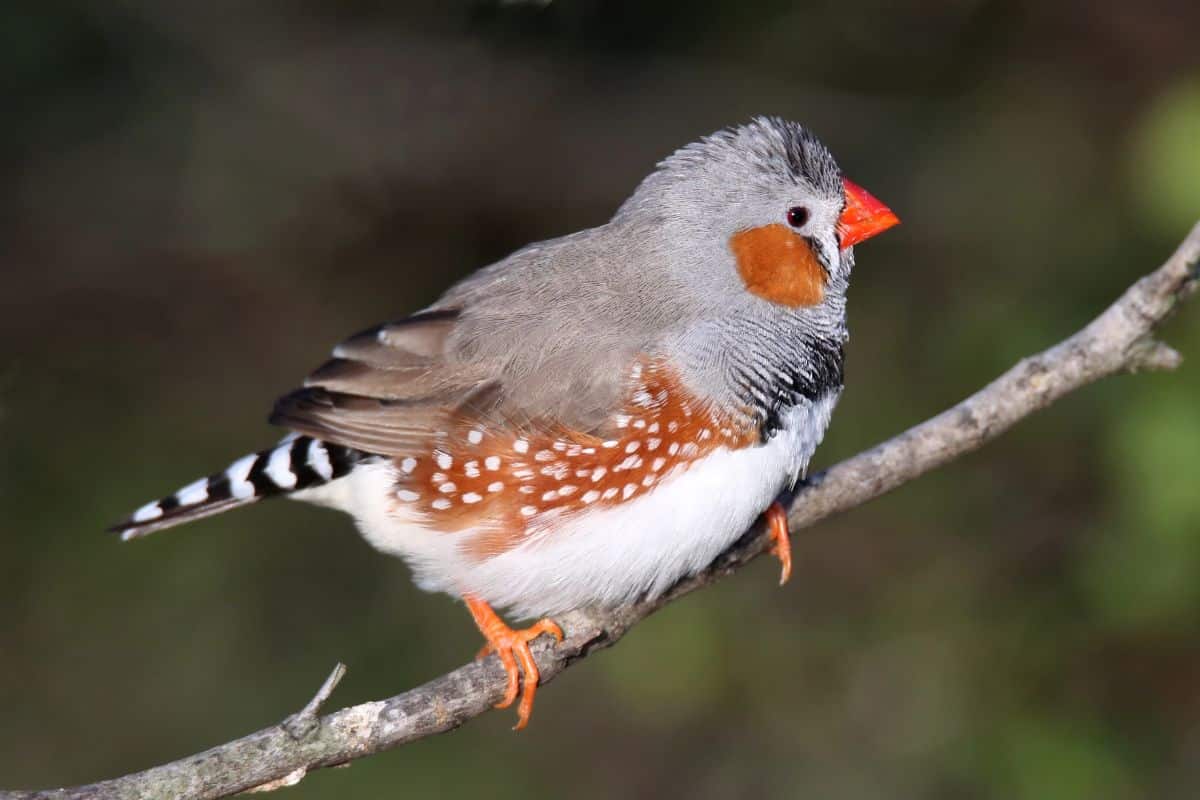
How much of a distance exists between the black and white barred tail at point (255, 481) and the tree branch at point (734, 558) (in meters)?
0.71

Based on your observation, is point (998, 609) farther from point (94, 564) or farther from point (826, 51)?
point (94, 564)

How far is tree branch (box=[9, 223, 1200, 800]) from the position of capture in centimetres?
297

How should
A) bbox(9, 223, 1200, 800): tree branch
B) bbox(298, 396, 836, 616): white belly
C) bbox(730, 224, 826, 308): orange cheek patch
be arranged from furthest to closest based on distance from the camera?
bbox(730, 224, 826, 308): orange cheek patch → bbox(298, 396, 836, 616): white belly → bbox(9, 223, 1200, 800): tree branch

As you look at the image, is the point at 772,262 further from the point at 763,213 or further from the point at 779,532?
the point at 779,532

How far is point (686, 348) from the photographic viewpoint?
3518 millimetres

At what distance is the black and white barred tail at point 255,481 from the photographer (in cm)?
371

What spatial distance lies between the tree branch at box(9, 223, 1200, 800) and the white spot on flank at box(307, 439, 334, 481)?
69 centimetres

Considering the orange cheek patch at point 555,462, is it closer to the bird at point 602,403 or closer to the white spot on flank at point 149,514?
the bird at point 602,403

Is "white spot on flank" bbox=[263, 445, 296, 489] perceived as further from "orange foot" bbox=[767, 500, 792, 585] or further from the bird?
"orange foot" bbox=[767, 500, 792, 585]

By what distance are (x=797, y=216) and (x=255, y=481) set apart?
63.7 inches

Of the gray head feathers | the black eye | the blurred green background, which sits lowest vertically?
the blurred green background

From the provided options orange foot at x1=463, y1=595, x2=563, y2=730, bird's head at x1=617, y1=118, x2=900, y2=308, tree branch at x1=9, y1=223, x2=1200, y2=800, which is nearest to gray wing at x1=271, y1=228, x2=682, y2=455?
bird's head at x1=617, y1=118, x2=900, y2=308

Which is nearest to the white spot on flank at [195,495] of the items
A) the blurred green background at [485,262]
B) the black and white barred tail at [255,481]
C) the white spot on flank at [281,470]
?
the black and white barred tail at [255,481]

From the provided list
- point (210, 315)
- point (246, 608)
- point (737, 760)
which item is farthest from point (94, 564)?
point (737, 760)
